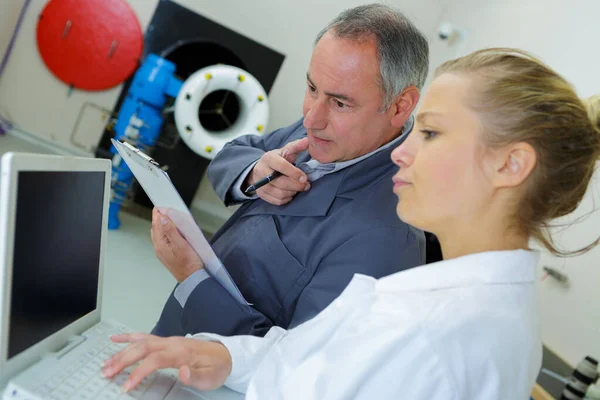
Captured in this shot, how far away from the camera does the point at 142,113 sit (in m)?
3.23

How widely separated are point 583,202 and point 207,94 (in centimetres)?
219

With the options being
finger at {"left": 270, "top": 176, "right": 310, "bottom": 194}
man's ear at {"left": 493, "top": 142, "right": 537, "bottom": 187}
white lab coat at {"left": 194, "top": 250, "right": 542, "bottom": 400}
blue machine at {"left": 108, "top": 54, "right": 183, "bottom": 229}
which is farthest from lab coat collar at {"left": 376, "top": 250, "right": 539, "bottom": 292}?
blue machine at {"left": 108, "top": 54, "right": 183, "bottom": 229}

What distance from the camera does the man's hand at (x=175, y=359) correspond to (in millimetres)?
794

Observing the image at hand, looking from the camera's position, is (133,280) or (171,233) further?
(133,280)

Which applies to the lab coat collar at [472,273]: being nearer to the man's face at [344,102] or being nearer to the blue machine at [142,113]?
the man's face at [344,102]

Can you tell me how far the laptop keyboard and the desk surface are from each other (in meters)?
1.51

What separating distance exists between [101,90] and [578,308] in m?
3.43

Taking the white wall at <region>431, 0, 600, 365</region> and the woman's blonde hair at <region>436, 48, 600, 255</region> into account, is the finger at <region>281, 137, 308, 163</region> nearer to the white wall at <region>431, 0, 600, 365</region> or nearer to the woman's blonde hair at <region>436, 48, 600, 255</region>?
the woman's blonde hair at <region>436, 48, 600, 255</region>

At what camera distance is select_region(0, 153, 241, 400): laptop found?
69cm

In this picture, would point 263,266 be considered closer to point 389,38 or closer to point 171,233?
point 171,233

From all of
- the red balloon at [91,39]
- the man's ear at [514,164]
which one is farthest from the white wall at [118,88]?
the man's ear at [514,164]

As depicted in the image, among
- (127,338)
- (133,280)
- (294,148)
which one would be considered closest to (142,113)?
(133,280)

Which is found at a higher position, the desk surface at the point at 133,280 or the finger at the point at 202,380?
the finger at the point at 202,380

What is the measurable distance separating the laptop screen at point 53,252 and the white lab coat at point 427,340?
1.11 ft
